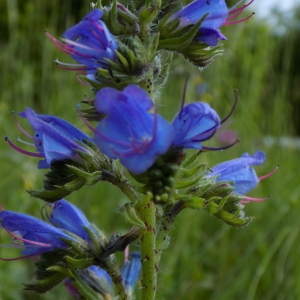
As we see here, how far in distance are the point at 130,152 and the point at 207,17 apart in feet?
1.55

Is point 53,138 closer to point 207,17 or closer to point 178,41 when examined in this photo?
point 178,41

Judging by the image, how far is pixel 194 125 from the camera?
3.77 feet

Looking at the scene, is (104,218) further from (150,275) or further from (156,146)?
(156,146)

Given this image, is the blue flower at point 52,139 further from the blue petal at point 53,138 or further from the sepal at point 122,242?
the sepal at point 122,242

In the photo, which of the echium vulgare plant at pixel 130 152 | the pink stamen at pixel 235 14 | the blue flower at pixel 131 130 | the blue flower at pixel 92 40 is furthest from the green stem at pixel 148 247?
the pink stamen at pixel 235 14

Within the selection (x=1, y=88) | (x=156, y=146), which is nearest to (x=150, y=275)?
(x=156, y=146)

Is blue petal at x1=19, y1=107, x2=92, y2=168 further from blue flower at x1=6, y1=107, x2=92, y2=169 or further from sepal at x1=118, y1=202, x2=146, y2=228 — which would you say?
sepal at x1=118, y1=202, x2=146, y2=228

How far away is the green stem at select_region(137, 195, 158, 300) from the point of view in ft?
4.21

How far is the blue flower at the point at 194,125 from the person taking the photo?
113 centimetres

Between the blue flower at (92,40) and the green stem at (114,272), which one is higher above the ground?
the blue flower at (92,40)

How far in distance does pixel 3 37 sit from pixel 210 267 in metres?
5.57

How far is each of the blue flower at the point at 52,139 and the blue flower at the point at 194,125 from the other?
1.04ft

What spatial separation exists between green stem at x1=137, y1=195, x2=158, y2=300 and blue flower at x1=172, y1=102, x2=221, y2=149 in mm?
224

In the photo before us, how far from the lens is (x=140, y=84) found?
1261mm
